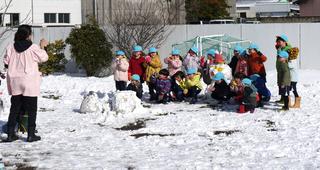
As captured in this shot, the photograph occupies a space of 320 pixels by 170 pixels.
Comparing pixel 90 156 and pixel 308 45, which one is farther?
pixel 308 45

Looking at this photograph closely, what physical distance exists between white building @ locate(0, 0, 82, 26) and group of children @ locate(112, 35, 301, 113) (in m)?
18.2

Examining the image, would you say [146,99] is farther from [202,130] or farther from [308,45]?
[308,45]

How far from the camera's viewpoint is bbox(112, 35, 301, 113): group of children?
11.5m

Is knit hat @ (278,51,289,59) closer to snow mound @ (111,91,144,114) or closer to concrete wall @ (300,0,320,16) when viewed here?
snow mound @ (111,91,144,114)

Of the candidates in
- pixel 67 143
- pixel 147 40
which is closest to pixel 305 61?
pixel 147 40

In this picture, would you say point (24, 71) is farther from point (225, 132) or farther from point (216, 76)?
point (216, 76)

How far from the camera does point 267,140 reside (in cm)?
872

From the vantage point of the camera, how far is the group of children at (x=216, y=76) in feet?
37.7

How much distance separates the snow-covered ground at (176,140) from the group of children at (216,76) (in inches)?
12.8

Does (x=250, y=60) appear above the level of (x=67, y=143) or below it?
above

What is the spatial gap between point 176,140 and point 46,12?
81.9 ft

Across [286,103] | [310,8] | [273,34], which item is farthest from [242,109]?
[310,8]

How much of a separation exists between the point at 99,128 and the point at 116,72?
3482mm

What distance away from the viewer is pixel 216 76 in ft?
41.0
